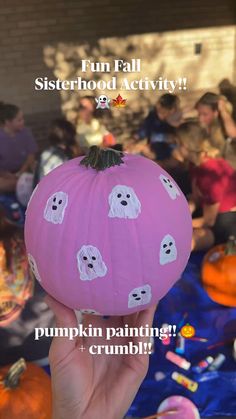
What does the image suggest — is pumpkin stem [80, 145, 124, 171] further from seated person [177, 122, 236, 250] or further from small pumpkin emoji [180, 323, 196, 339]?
seated person [177, 122, 236, 250]

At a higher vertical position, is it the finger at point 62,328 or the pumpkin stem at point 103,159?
the pumpkin stem at point 103,159

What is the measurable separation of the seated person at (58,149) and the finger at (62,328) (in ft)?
6.19

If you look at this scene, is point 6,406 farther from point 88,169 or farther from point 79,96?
point 79,96

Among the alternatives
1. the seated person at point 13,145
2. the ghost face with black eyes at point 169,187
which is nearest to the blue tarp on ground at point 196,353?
the ghost face with black eyes at point 169,187

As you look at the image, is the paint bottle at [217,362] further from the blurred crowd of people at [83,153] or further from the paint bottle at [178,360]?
the blurred crowd of people at [83,153]

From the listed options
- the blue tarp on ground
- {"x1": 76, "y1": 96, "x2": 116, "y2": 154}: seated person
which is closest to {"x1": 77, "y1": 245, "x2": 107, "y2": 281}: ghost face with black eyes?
the blue tarp on ground

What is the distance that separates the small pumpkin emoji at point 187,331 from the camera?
8.26 ft

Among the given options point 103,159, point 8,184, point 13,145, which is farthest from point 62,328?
point 13,145

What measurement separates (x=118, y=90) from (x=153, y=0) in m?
1.03

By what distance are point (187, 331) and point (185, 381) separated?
0.32 metres

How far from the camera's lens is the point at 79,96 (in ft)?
16.4

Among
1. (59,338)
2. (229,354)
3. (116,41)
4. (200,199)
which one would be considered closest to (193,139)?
(200,199)

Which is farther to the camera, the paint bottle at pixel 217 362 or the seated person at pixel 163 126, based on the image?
the seated person at pixel 163 126

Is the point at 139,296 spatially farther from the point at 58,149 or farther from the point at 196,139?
the point at 58,149
